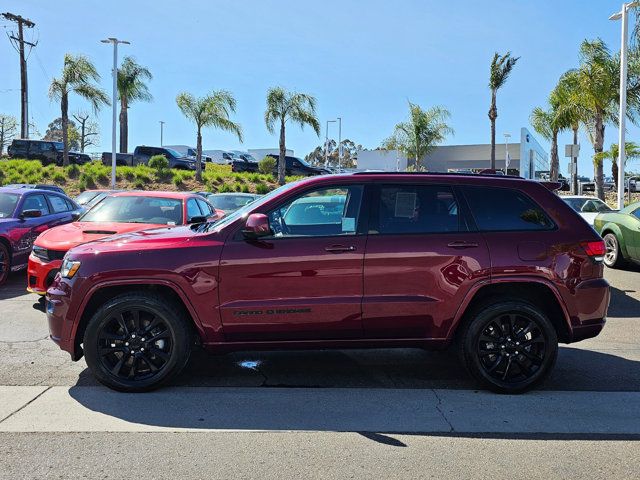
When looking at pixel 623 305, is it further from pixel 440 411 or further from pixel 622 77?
pixel 622 77

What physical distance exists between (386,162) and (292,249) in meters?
47.4

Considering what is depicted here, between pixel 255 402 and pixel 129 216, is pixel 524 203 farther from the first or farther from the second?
pixel 129 216

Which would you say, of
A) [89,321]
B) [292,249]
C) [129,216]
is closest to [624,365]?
[292,249]

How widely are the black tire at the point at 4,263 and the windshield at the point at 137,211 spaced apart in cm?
176

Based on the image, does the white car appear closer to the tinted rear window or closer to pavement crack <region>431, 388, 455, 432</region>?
the tinted rear window

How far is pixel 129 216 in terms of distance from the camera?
8.98 metres

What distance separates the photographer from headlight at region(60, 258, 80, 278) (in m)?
5.05

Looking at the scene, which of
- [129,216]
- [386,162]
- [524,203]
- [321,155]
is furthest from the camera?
[321,155]

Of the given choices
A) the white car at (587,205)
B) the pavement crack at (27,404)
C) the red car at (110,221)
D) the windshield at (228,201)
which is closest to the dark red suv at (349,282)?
the pavement crack at (27,404)

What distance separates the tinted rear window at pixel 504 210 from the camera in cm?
529

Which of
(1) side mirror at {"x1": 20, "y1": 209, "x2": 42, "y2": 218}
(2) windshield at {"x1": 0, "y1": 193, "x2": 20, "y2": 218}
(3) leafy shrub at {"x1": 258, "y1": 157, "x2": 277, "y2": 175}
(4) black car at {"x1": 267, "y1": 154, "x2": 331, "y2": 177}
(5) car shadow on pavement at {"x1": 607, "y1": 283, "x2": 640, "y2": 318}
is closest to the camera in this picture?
(5) car shadow on pavement at {"x1": 607, "y1": 283, "x2": 640, "y2": 318}

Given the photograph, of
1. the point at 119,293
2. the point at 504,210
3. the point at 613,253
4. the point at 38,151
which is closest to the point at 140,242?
the point at 119,293

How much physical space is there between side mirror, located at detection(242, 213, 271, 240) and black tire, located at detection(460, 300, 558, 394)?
1.87 meters

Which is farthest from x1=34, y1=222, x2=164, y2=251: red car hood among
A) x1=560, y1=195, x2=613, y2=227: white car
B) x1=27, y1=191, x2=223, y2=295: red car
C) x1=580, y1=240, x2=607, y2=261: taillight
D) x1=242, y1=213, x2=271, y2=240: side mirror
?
x1=560, y1=195, x2=613, y2=227: white car
